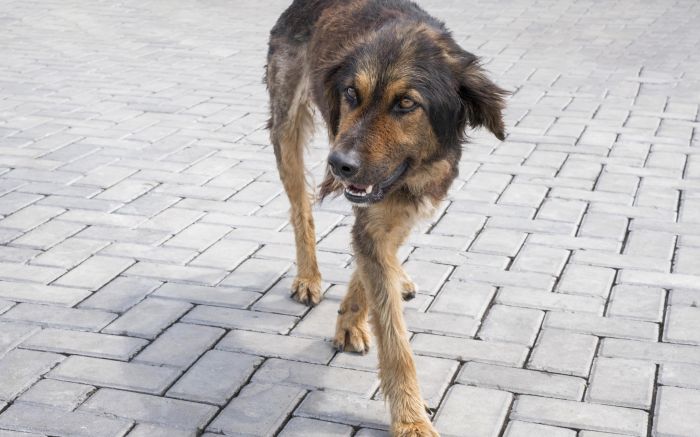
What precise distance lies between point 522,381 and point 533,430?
1.27 feet

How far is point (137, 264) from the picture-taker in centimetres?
530

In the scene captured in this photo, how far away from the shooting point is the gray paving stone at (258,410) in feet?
12.3

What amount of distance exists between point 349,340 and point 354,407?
0.49 m

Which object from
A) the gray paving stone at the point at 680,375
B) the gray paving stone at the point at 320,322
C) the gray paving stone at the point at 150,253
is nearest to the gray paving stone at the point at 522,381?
the gray paving stone at the point at 680,375

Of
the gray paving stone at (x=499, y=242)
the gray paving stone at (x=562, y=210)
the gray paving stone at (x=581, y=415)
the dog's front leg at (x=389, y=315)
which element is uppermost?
the dog's front leg at (x=389, y=315)

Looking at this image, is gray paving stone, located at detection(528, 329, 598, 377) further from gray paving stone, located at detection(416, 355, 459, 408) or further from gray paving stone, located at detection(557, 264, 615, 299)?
gray paving stone, located at detection(557, 264, 615, 299)

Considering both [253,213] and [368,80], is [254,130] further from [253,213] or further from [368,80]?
[368,80]

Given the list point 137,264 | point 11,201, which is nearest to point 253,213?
point 137,264

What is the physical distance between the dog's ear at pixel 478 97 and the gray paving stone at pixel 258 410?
1302mm

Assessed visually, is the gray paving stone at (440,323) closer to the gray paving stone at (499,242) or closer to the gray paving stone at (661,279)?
the gray paving stone at (499,242)

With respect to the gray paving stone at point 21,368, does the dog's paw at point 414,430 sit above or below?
below

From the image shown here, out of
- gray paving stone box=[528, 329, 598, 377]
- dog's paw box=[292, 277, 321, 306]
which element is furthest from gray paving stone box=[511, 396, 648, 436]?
dog's paw box=[292, 277, 321, 306]

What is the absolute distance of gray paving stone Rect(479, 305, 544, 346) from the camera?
4477 millimetres

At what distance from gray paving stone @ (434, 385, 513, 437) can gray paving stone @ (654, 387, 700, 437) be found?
22.5 inches
